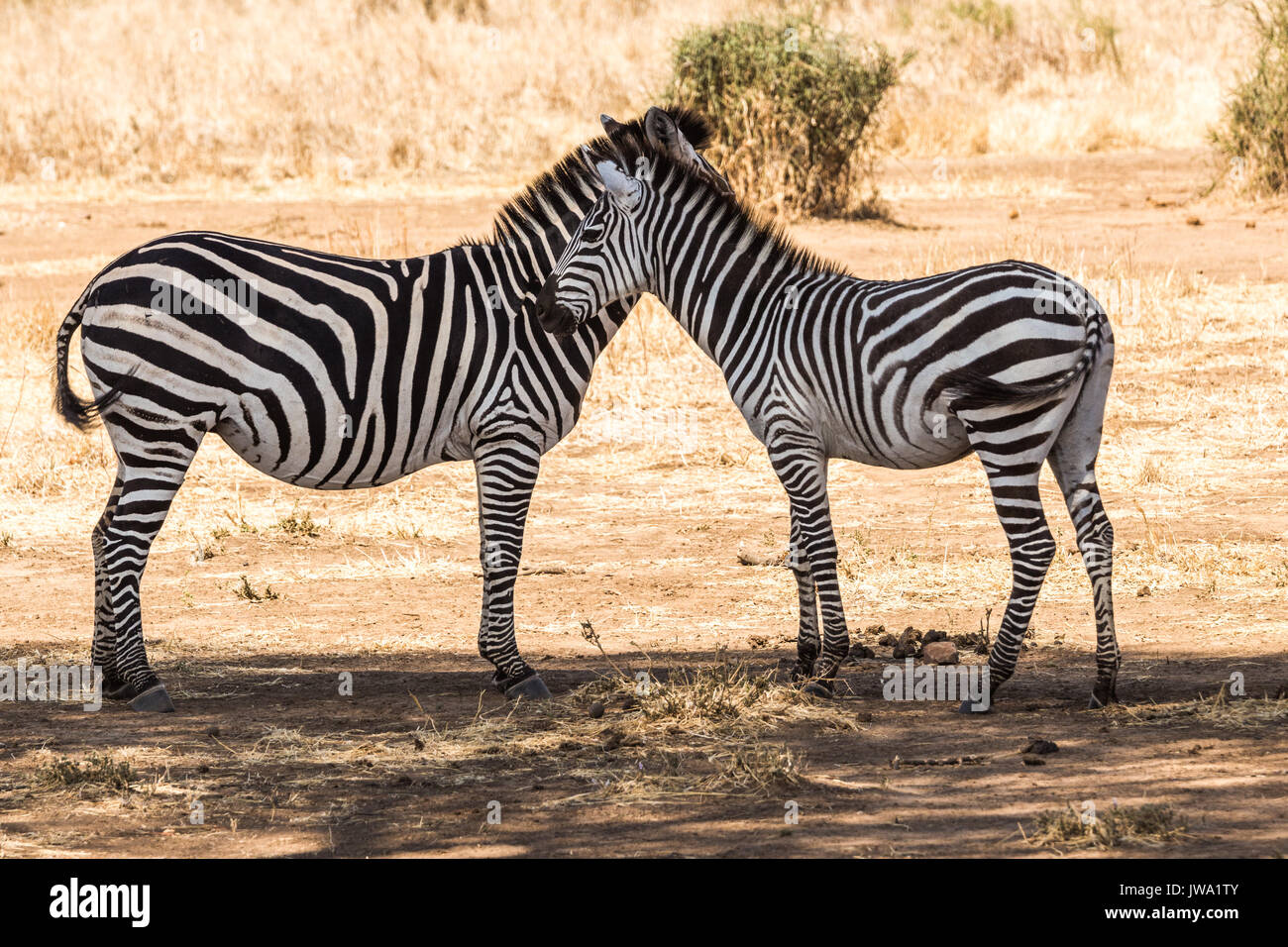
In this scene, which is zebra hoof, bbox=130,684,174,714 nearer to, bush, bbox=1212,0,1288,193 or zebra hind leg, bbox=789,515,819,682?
zebra hind leg, bbox=789,515,819,682

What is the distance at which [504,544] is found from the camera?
7.18m

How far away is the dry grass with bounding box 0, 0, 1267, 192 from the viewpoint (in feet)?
79.3

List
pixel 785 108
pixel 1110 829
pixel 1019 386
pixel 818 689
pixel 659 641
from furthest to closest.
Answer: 1. pixel 785 108
2. pixel 659 641
3. pixel 818 689
4. pixel 1019 386
5. pixel 1110 829

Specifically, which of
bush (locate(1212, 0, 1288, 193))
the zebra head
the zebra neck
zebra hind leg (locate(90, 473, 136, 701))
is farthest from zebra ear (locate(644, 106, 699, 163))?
bush (locate(1212, 0, 1288, 193))

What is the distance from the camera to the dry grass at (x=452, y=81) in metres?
24.2

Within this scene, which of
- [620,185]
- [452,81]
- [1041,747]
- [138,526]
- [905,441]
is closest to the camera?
[1041,747]

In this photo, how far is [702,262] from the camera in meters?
7.29

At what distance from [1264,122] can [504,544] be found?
16.1 meters

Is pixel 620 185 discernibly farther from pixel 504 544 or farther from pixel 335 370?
pixel 504 544

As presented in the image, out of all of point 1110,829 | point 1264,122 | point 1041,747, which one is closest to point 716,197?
point 1041,747

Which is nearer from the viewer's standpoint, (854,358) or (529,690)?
(854,358)

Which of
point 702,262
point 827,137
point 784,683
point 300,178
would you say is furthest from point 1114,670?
point 300,178

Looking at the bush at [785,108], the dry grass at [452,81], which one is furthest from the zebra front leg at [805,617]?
the dry grass at [452,81]

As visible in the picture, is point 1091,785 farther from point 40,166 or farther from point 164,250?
point 40,166
